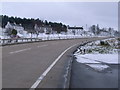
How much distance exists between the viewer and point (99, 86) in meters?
7.44

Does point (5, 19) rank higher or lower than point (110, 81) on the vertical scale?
higher

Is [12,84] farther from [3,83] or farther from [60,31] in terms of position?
[60,31]

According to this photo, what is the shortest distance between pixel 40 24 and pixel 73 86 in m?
162

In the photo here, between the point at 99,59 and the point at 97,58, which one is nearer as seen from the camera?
the point at 99,59

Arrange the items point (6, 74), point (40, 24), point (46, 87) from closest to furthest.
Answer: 1. point (46, 87)
2. point (6, 74)
3. point (40, 24)

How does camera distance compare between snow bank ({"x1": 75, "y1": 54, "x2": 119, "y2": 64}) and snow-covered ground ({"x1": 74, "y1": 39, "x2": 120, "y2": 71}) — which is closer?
snow-covered ground ({"x1": 74, "y1": 39, "x2": 120, "y2": 71})

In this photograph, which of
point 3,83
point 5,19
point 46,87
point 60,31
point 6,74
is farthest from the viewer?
point 60,31

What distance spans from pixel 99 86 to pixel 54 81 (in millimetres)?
1681

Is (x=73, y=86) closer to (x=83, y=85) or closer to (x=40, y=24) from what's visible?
(x=83, y=85)

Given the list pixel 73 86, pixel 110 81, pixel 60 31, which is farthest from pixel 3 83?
pixel 60 31

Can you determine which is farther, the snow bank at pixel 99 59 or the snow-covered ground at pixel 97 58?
the snow bank at pixel 99 59

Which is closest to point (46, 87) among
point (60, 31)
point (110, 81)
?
point (110, 81)

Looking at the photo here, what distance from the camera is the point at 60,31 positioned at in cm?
18238

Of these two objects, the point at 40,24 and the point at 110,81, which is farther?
the point at 40,24
